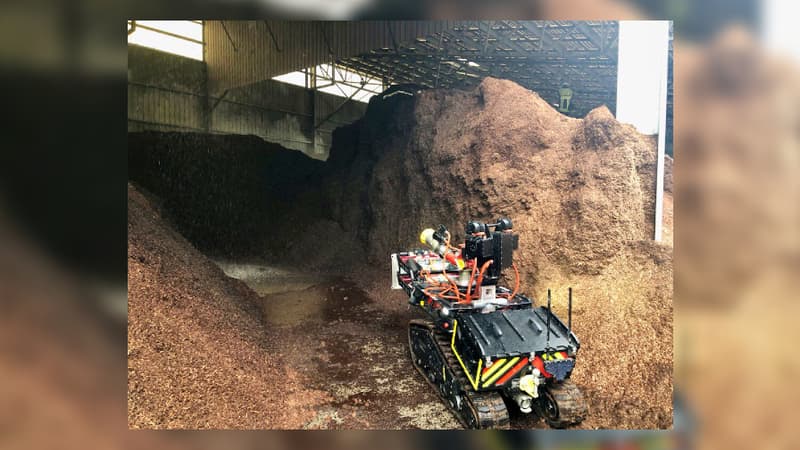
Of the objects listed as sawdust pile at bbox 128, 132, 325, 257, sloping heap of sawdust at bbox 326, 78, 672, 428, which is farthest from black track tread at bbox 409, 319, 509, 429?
sawdust pile at bbox 128, 132, 325, 257

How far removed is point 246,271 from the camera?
22.5 feet

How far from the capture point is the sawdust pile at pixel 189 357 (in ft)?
15.1

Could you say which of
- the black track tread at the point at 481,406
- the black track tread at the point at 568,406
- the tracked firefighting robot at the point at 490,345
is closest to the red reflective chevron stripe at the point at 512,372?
the tracked firefighting robot at the point at 490,345

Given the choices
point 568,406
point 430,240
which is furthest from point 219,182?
point 568,406

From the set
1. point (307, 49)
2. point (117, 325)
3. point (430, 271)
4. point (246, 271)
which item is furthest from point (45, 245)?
point (430, 271)

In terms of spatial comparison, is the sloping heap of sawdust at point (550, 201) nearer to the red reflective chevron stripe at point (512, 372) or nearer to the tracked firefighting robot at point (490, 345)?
the tracked firefighting robot at point (490, 345)

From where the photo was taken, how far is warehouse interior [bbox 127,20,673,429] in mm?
4637

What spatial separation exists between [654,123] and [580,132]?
1302 mm

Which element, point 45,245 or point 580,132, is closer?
point 45,245

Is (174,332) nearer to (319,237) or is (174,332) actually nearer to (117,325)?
(117,325)

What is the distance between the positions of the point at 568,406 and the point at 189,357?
12.1 feet

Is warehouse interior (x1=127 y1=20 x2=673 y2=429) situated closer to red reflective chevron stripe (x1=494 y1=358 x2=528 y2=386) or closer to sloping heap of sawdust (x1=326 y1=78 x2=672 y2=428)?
sloping heap of sawdust (x1=326 y1=78 x2=672 y2=428)

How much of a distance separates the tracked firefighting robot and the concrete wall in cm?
360

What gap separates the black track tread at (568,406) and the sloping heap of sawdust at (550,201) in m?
0.32
